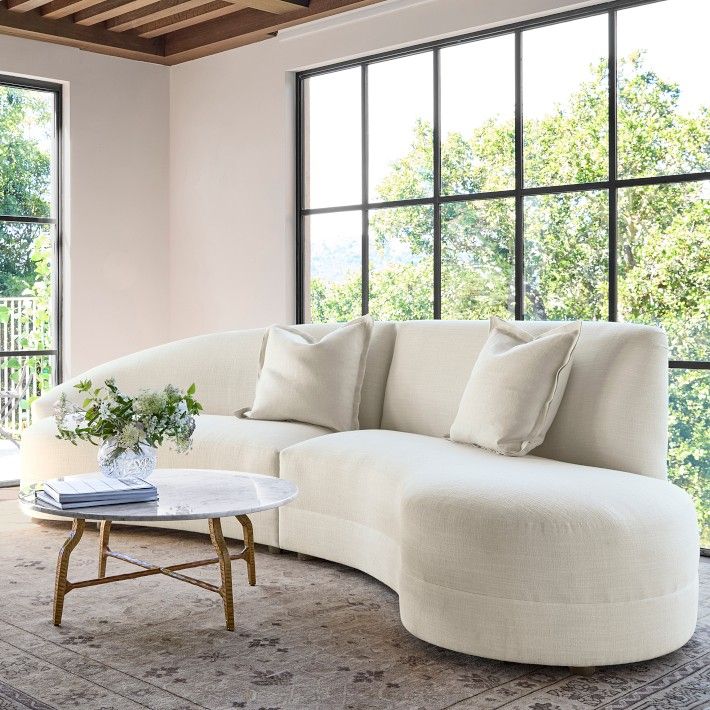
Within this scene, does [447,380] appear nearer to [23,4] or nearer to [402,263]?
[402,263]

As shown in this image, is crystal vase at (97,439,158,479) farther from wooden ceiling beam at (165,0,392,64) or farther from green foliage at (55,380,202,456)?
wooden ceiling beam at (165,0,392,64)

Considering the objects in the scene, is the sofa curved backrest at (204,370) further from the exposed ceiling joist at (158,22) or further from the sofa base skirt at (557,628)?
the sofa base skirt at (557,628)

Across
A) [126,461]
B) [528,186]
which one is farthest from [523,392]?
[528,186]

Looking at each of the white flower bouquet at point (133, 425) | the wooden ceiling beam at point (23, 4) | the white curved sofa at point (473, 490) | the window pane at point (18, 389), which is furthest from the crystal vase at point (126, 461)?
the wooden ceiling beam at point (23, 4)

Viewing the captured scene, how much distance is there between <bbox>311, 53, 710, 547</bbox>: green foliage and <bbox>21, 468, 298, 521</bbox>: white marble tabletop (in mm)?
1922

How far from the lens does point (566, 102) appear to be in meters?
4.68

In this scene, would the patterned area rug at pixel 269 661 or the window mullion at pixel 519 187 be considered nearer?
the patterned area rug at pixel 269 661

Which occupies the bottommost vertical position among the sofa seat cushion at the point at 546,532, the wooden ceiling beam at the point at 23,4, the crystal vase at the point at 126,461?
the sofa seat cushion at the point at 546,532

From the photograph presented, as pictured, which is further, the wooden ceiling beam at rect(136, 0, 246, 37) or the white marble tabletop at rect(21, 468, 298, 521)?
the wooden ceiling beam at rect(136, 0, 246, 37)

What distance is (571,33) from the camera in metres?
4.67

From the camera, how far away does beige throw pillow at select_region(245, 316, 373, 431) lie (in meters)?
4.46

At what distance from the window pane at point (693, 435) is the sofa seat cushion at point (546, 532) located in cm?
119

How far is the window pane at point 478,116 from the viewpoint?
494 centimetres

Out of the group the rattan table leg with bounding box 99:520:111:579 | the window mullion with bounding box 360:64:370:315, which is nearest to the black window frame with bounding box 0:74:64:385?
the window mullion with bounding box 360:64:370:315
